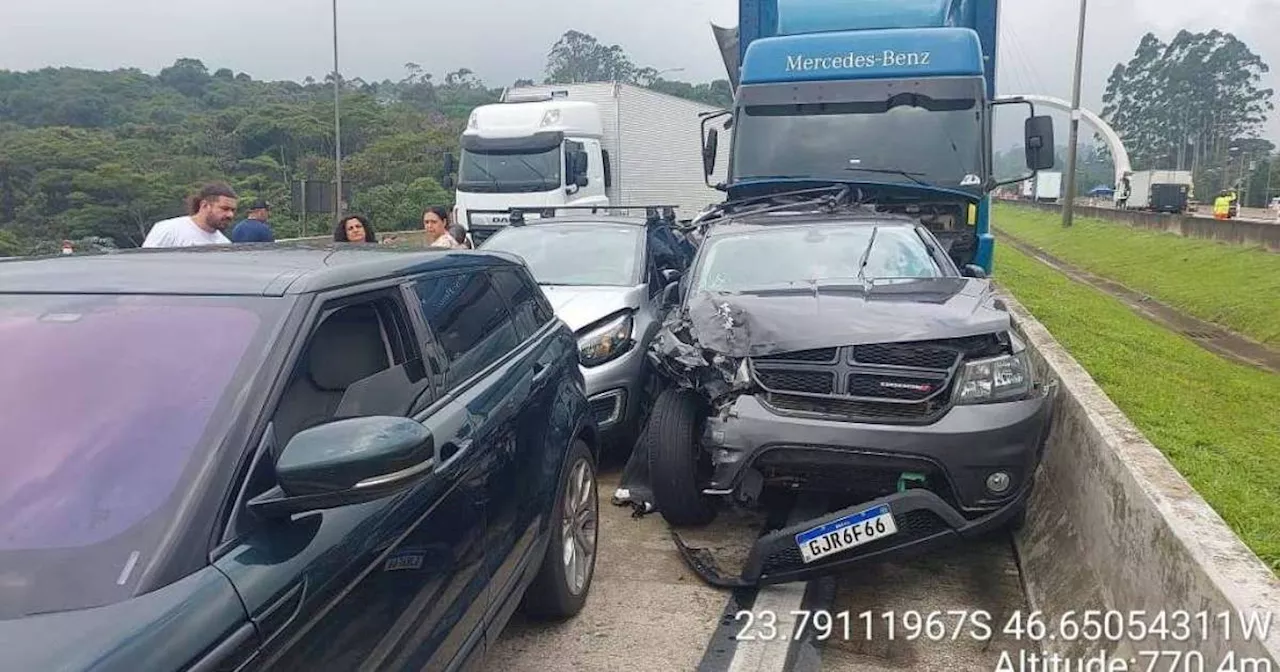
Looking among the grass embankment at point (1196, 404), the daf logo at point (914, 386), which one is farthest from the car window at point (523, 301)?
the grass embankment at point (1196, 404)

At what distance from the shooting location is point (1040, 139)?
9406 millimetres

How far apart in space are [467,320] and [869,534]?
1.89 m

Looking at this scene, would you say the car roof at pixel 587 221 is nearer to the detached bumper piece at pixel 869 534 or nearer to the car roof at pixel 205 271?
the detached bumper piece at pixel 869 534

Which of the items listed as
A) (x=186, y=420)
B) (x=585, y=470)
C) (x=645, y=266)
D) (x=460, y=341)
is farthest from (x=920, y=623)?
(x=645, y=266)

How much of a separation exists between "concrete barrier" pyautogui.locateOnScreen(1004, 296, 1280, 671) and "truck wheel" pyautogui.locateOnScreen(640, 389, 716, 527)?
165 cm

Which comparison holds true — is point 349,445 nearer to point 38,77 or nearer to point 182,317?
point 182,317

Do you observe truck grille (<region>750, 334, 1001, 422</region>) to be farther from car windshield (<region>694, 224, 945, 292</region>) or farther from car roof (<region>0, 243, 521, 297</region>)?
car roof (<region>0, 243, 521, 297</region>)

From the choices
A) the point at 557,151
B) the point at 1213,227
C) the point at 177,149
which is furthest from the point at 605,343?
the point at 177,149

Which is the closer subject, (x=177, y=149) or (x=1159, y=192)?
(x=177, y=149)

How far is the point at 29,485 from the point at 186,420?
1.07ft

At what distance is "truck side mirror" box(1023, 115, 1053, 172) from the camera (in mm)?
9367

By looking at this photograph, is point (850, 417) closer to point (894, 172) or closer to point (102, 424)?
point (102, 424)

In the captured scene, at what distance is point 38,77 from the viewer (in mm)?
53844

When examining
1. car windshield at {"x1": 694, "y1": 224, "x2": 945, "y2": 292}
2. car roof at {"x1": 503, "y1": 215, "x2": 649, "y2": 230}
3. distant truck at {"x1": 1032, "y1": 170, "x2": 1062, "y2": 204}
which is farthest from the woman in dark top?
distant truck at {"x1": 1032, "y1": 170, "x2": 1062, "y2": 204}
